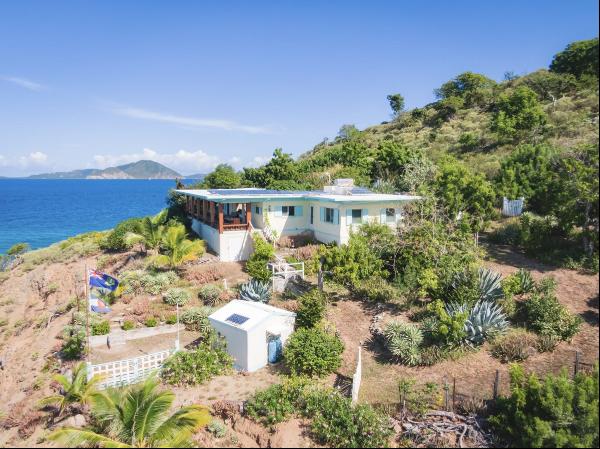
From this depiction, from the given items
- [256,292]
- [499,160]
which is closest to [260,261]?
[256,292]

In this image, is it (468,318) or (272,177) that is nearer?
(468,318)

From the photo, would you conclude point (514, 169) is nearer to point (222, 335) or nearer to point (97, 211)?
point (222, 335)

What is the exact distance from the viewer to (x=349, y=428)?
11.3 meters

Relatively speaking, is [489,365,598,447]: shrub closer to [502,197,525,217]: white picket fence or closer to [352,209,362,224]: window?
[352,209,362,224]: window

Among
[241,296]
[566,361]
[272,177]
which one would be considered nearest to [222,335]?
[241,296]

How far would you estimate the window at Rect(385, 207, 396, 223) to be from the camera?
2744 centimetres

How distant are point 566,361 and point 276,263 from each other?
1479 centimetres

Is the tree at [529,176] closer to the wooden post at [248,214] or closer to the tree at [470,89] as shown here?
the wooden post at [248,214]

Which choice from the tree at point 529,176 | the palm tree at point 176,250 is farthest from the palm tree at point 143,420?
the tree at point 529,176

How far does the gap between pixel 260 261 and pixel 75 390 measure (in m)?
11.6

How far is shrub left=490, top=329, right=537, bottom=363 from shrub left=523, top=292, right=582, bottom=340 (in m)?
0.58

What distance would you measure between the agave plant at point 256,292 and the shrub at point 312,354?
4988 mm

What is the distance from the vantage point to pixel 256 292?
21109 millimetres

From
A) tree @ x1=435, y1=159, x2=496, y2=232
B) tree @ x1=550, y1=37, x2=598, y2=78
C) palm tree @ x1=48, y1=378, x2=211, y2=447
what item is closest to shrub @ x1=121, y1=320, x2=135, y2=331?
palm tree @ x1=48, y1=378, x2=211, y2=447
